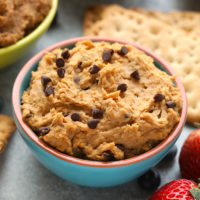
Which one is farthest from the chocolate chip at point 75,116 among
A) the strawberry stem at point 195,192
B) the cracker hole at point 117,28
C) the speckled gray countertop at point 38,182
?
the cracker hole at point 117,28

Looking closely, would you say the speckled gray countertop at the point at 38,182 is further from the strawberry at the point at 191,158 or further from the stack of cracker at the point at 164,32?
the stack of cracker at the point at 164,32

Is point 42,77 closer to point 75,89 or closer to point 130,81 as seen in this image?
point 75,89

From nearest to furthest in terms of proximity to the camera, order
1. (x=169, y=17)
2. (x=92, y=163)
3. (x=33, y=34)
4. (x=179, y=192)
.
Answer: (x=92, y=163) → (x=179, y=192) → (x=33, y=34) → (x=169, y=17)

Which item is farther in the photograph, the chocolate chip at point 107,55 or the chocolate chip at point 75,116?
the chocolate chip at point 107,55

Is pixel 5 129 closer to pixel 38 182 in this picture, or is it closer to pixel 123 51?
pixel 38 182

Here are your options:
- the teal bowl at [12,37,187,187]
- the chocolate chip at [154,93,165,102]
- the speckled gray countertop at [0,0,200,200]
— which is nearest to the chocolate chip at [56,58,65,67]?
the teal bowl at [12,37,187,187]

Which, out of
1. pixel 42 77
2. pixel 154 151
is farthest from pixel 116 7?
pixel 154 151

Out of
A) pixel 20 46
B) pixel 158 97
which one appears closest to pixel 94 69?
pixel 158 97
